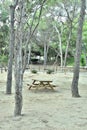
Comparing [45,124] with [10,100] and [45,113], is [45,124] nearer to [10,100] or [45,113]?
[45,113]

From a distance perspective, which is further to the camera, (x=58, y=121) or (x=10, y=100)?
(x=10, y=100)

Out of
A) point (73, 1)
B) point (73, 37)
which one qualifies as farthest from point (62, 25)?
point (73, 1)

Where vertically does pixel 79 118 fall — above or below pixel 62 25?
below

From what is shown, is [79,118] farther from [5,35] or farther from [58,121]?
[5,35]

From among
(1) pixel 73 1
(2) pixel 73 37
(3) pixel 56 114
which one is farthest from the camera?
(2) pixel 73 37

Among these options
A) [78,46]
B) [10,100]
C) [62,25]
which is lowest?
[10,100]

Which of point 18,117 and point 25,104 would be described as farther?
point 25,104

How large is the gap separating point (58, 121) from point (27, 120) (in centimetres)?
92

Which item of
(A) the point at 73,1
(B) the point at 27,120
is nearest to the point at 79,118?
(B) the point at 27,120

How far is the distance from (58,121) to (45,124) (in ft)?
1.78

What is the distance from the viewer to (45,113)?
10633mm

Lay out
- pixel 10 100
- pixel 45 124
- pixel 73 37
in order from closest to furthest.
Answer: pixel 45 124 → pixel 10 100 → pixel 73 37

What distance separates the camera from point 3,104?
43.0ft

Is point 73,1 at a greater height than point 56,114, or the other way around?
point 73,1
